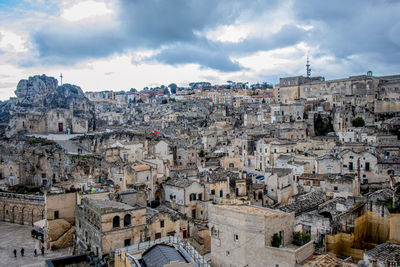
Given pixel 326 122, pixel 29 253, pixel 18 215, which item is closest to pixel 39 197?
pixel 18 215

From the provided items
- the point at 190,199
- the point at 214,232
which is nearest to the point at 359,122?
the point at 190,199

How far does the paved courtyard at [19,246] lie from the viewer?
32531mm

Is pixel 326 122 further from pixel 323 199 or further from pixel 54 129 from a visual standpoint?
pixel 54 129

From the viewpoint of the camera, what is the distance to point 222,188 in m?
36.6

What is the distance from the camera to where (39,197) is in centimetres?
4434

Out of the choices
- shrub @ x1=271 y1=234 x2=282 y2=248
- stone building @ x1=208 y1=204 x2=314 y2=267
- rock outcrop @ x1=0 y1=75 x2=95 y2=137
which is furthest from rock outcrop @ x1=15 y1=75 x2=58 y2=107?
shrub @ x1=271 y1=234 x2=282 y2=248

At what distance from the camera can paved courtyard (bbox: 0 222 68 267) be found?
32.5 meters

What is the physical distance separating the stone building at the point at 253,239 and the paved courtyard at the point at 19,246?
18.4 meters

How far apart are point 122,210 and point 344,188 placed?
19926mm

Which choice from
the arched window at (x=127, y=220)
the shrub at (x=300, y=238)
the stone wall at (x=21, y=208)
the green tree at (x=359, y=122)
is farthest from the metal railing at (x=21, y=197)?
the green tree at (x=359, y=122)

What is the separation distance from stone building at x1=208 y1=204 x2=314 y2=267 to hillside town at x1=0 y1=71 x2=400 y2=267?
0.06m

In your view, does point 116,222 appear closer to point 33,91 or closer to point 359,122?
point 359,122

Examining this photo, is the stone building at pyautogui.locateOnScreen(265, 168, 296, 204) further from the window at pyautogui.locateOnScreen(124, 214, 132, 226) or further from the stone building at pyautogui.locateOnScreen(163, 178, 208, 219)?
the window at pyautogui.locateOnScreen(124, 214, 132, 226)

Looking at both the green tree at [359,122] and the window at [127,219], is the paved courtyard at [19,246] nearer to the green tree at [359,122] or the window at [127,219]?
the window at [127,219]
